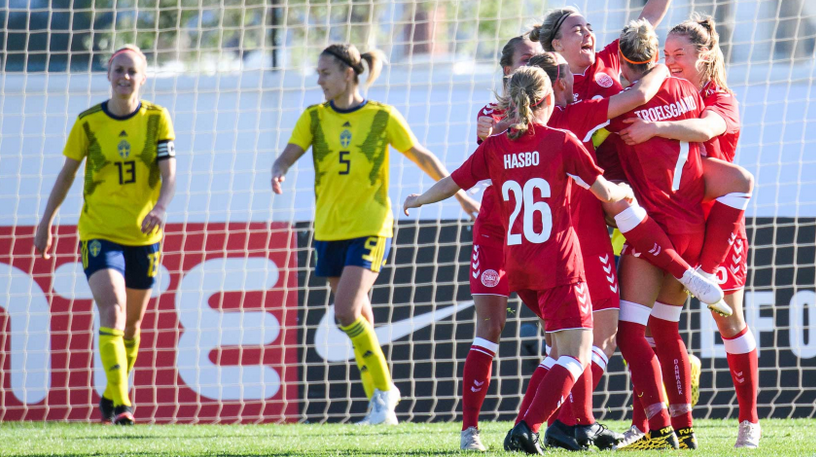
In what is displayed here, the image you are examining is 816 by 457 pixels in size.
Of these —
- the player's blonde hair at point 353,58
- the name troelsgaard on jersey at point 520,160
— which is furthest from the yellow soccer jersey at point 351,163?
the name troelsgaard on jersey at point 520,160

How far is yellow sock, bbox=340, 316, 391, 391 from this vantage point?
516cm

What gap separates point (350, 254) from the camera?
202 inches

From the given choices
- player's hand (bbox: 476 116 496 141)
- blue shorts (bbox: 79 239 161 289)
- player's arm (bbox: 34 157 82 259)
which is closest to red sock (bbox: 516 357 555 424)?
player's hand (bbox: 476 116 496 141)

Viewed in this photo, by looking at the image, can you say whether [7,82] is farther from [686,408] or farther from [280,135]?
[686,408]

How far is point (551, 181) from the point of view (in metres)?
3.32

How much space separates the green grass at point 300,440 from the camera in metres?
3.76

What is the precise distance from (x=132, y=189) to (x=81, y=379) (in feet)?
5.84

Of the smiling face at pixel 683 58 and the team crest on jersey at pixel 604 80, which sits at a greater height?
the smiling face at pixel 683 58

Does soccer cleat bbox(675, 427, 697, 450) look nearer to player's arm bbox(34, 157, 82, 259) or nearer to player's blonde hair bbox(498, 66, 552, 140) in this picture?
player's blonde hair bbox(498, 66, 552, 140)

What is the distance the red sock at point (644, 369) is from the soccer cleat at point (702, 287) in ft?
0.92

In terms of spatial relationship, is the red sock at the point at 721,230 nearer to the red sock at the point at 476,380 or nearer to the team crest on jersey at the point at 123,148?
the red sock at the point at 476,380

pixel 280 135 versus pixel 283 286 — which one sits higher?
pixel 280 135

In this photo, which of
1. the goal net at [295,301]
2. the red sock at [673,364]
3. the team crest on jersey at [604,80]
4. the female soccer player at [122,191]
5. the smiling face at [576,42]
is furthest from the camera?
the goal net at [295,301]

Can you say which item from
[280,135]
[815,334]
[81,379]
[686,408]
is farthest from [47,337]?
[815,334]
